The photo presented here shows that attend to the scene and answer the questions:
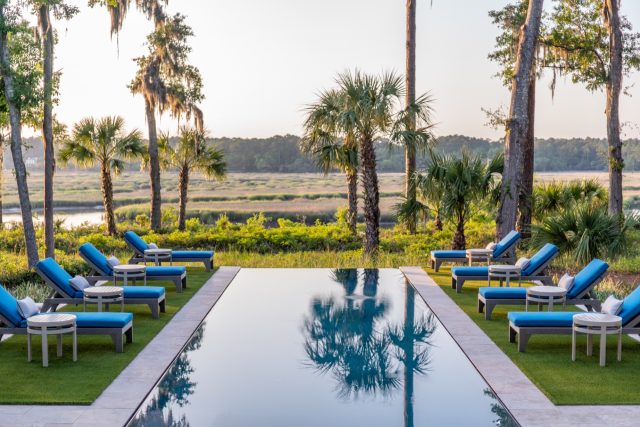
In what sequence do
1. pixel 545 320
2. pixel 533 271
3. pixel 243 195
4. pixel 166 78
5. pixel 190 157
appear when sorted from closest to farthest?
1. pixel 545 320
2. pixel 533 271
3. pixel 166 78
4. pixel 190 157
5. pixel 243 195

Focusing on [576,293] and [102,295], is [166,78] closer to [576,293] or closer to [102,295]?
[102,295]

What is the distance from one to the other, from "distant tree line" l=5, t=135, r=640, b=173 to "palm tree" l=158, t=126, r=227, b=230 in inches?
310

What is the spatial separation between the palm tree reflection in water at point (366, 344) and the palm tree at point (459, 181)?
15.3 feet

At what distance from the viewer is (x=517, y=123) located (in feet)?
60.0

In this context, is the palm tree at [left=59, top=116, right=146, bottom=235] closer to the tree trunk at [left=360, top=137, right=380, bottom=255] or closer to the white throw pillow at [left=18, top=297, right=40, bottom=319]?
the tree trunk at [left=360, top=137, right=380, bottom=255]

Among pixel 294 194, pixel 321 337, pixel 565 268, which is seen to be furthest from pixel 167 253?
pixel 294 194

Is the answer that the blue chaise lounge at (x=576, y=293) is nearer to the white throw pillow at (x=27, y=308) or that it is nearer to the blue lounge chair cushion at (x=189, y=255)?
the white throw pillow at (x=27, y=308)

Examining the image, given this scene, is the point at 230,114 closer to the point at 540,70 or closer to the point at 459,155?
the point at 540,70

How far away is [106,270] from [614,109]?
46.4 feet

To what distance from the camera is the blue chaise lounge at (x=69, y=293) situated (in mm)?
11172

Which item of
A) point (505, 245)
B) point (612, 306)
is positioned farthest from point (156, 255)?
point (612, 306)

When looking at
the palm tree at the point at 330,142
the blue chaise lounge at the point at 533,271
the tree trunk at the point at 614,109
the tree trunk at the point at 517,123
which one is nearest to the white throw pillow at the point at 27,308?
the blue chaise lounge at the point at 533,271

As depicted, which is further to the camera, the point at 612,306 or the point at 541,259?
the point at 541,259

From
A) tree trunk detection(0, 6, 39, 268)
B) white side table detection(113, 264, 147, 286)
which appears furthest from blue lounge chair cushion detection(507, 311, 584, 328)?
tree trunk detection(0, 6, 39, 268)
